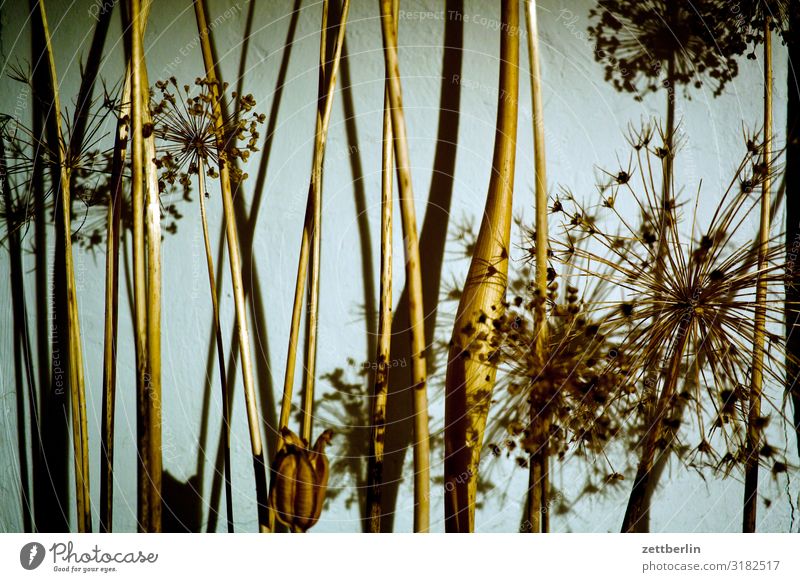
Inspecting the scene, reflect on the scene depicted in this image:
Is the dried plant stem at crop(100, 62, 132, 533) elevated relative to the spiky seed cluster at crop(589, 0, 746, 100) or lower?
lower

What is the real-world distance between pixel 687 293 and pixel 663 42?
0.32 m

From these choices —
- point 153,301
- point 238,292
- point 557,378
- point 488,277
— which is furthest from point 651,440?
point 153,301

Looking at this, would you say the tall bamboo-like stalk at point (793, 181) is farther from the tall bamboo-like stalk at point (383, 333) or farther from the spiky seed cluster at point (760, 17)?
the tall bamboo-like stalk at point (383, 333)

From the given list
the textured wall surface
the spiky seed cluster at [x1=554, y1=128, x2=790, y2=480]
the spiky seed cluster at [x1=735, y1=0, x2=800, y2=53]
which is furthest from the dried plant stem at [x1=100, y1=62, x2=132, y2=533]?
the spiky seed cluster at [x1=735, y1=0, x2=800, y2=53]

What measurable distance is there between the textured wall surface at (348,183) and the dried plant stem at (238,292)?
16 millimetres

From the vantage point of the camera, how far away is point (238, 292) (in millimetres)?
626

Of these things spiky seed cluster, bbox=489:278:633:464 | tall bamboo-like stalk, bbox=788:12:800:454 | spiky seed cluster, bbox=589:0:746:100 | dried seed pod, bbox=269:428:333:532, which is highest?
spiky seed cluster, bbox=589:0:746:100

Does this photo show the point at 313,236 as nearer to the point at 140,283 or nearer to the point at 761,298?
the point at 140,283

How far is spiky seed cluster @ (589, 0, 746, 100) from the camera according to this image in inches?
25.0

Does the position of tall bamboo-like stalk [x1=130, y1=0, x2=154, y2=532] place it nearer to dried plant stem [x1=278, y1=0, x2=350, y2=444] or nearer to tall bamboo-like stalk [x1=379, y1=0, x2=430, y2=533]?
dried plant stem [x1=278, y1=0, x2=350, y2=444]

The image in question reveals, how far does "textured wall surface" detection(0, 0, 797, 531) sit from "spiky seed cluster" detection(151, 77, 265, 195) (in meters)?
0.02

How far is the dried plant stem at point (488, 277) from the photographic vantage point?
62 cm

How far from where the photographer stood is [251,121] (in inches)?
24.9
